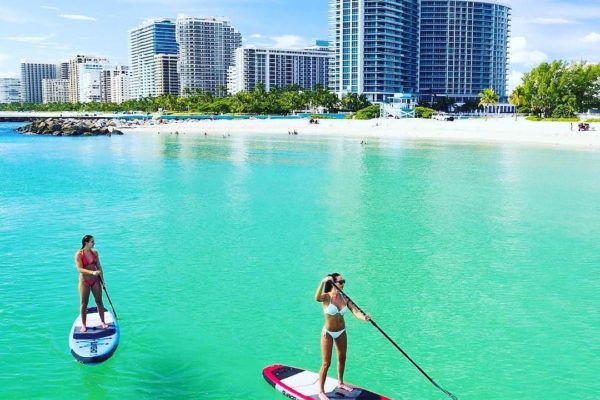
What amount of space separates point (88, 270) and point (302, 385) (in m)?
5.85

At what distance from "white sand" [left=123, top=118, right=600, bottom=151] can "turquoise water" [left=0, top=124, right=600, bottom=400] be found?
55.0 m

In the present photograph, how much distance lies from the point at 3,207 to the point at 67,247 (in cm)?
1495

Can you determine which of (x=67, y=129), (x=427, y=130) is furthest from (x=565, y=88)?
(x=67, y=129)

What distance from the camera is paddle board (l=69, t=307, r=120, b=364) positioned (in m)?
14.3

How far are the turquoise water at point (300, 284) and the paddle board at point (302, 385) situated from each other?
0.35 meters

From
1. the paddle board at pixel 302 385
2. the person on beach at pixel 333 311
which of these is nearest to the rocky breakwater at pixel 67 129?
the paddle board at pixel 302 385

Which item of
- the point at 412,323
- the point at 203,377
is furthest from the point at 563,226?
the point at 203,377

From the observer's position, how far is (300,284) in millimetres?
21219

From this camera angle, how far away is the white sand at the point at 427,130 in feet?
326

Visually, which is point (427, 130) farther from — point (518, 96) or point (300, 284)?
point (300, 284)

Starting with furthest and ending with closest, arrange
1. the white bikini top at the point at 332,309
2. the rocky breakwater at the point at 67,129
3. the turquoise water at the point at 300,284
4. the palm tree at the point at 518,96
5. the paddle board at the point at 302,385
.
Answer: the palm tree at the point at 518,96, the rocky breakwater at the point at 67,129, the turquoise water at the point at 300,284, the paddle board at the point at 302,385, the white bikini top at the point at 332,309

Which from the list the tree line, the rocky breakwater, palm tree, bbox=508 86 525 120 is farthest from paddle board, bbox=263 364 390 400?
palm tree, bbox=508 86 525 120

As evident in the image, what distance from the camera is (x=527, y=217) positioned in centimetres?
3444

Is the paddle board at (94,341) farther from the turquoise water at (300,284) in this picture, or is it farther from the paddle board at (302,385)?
the paddle board at (302,385)
